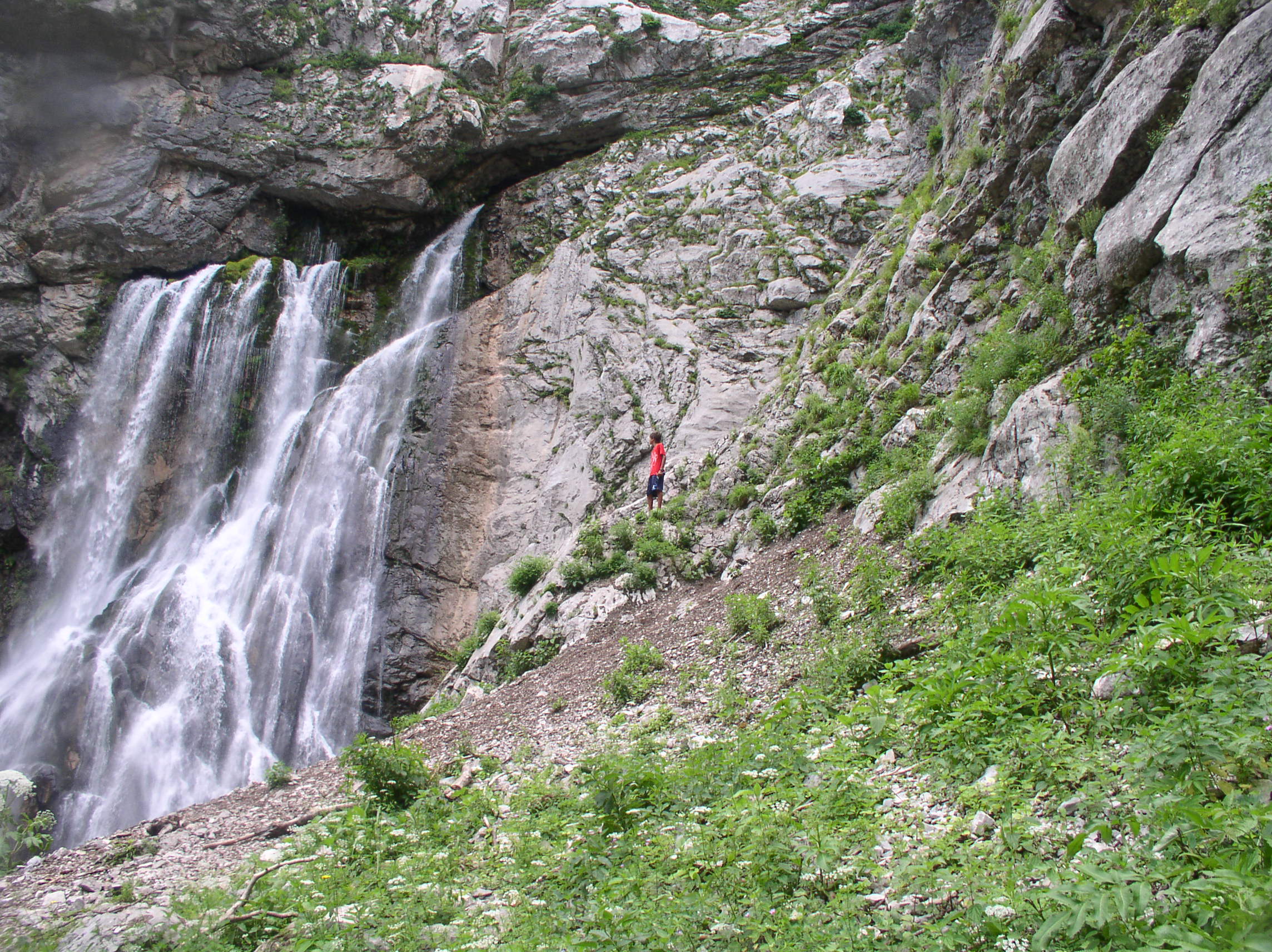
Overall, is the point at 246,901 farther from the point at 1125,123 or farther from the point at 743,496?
the point at 1125,123

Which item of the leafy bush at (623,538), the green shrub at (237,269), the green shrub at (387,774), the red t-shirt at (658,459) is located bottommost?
the green shrub at (387,774)

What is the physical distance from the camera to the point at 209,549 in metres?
18.9

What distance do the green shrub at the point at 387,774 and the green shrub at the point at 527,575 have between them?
8038mm

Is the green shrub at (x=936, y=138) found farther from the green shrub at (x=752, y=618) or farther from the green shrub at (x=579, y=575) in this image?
the green shrub at (x=752, y=618)

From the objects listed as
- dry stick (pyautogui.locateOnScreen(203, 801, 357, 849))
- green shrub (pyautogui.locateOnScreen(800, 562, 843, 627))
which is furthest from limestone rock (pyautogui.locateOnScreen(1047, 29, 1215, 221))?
dry stick (pyautogui.locateOnScreen(203, 801, 357, 849))

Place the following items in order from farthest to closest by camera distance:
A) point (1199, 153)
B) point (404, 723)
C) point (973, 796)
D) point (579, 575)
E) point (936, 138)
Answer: point (936, 138)
point (579, 575)
point (404, 723)
point (1199, 153)
point (973, 796)

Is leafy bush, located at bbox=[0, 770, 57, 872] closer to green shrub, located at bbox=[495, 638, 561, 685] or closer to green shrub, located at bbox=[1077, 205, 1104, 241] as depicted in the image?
green shrub, located at bbox=[495, 638, 561, 685]

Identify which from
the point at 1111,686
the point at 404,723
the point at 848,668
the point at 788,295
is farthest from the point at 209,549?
the point at 1111,686

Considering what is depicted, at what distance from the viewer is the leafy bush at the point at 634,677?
26.6 ft

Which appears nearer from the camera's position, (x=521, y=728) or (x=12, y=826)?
(x=12, y=826)

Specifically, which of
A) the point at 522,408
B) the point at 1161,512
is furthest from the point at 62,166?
the point at 1161,512

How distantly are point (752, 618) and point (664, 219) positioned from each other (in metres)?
16.2

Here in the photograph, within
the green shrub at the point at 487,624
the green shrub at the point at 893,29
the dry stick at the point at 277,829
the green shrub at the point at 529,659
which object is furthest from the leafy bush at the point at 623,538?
the green shrub at the point at 893,29

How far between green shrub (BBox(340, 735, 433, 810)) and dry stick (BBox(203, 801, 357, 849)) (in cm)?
71
